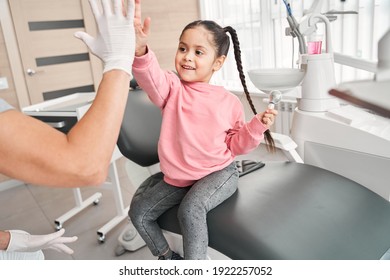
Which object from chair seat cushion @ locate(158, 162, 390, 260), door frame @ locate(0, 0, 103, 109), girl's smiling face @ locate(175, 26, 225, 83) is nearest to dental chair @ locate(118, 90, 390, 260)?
chair seat cushion @ locate(158, 162, 390, 260)

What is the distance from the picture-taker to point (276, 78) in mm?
1073

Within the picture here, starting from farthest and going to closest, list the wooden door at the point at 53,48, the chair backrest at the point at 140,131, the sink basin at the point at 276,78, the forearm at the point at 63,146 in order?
the wooden door at the point at 53,48 → the chair backrest at the point at 140,131 → the sink basin at the point at 276,78 → the forearm at the point at 63,146

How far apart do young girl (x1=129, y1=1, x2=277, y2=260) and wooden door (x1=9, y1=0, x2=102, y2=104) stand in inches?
80.6

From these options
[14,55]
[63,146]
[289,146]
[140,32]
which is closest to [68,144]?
Result: [63,146]

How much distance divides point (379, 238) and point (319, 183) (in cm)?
27

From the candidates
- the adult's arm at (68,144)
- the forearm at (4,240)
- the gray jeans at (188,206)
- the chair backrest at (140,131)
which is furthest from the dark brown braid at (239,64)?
the forearm at (4,240)

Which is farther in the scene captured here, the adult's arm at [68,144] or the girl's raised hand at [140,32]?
the girl's raised hand at [140,32]

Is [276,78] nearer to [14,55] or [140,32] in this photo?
[140,32]

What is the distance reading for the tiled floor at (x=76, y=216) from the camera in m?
1.63

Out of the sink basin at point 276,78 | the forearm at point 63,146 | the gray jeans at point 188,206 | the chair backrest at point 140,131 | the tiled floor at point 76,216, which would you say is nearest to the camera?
the forearm at point 63,146

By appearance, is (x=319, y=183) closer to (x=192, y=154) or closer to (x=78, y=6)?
(x=192, y=154)

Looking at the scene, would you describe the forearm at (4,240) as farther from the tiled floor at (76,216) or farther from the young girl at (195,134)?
the tiled floor at (76,216)

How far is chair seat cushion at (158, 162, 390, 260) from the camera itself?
34.0 inches
